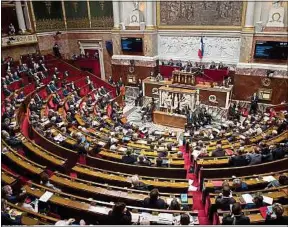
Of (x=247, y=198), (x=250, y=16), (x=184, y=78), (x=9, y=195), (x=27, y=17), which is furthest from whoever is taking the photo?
(x=27, y=17)

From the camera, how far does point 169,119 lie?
13.3 meters

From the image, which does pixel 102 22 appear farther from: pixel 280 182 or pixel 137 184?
pixel 280 182

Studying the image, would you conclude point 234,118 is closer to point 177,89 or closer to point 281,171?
point 177,89

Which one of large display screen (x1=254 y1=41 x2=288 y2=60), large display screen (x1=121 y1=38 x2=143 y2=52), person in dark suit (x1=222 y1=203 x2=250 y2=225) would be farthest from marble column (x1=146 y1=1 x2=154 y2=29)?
person in dark suit (x1=222 y1=203 x2=250 y2=225)

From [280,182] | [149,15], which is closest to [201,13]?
[149,15]

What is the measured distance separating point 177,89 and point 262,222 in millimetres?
10359

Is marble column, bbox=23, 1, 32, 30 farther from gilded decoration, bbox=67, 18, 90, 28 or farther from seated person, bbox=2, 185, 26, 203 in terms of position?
seated person, bbox=2, 185, 26, 203

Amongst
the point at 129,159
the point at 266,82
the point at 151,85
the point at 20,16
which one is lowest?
the point at 151,85

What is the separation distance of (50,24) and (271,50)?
47.4 feet

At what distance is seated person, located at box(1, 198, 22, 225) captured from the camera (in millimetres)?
4414

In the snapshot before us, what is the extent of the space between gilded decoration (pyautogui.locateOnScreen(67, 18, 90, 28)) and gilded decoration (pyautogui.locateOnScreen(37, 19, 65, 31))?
509mm

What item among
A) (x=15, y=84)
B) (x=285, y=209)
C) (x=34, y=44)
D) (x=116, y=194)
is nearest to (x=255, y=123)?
(x=285, y=209)

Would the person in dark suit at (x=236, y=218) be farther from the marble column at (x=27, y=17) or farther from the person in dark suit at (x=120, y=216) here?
the marble column at (x=27, y=17)

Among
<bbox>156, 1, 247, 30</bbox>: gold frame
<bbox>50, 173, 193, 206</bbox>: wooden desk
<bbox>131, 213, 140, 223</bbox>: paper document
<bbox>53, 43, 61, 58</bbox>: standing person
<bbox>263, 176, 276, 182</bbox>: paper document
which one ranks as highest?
<bbox>156, 1, 247, 30</bbox>: gold frame
